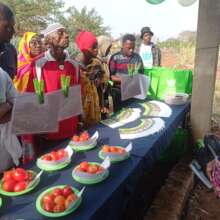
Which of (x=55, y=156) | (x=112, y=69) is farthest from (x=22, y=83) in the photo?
(x=112, y=69)

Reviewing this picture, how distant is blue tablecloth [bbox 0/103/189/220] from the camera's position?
130 cm

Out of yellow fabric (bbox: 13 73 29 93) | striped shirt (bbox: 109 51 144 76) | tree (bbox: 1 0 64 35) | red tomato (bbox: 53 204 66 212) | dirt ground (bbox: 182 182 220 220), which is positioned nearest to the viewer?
red tomato (bbox: 53 204 66 212)

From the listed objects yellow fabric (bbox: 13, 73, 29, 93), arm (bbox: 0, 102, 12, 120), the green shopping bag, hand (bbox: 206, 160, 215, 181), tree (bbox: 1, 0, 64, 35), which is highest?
tree (bbox: 1, 0, 64, 35)

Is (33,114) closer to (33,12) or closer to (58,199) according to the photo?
(58,199)

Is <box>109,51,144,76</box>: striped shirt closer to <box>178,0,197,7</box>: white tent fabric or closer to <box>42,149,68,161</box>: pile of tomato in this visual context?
<box>178,0,197,7</box>: white tent fabric

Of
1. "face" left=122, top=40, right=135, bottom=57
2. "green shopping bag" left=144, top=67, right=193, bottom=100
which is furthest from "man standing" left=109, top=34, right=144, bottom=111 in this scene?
"green shopping bag" left=144, top=67, right=193, bottom=100

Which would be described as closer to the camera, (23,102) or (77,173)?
(77,173)

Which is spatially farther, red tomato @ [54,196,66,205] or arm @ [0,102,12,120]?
arm @ [0,102,12,120]

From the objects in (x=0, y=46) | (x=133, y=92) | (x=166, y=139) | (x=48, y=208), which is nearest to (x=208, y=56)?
(x=133, y=92)

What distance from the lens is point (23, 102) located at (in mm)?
1777

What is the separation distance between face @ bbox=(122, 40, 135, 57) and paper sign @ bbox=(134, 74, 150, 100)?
1.17ft

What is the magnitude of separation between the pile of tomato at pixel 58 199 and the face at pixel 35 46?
224 cm

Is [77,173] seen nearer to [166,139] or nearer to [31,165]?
[31,165]

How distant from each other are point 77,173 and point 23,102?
58 cm
